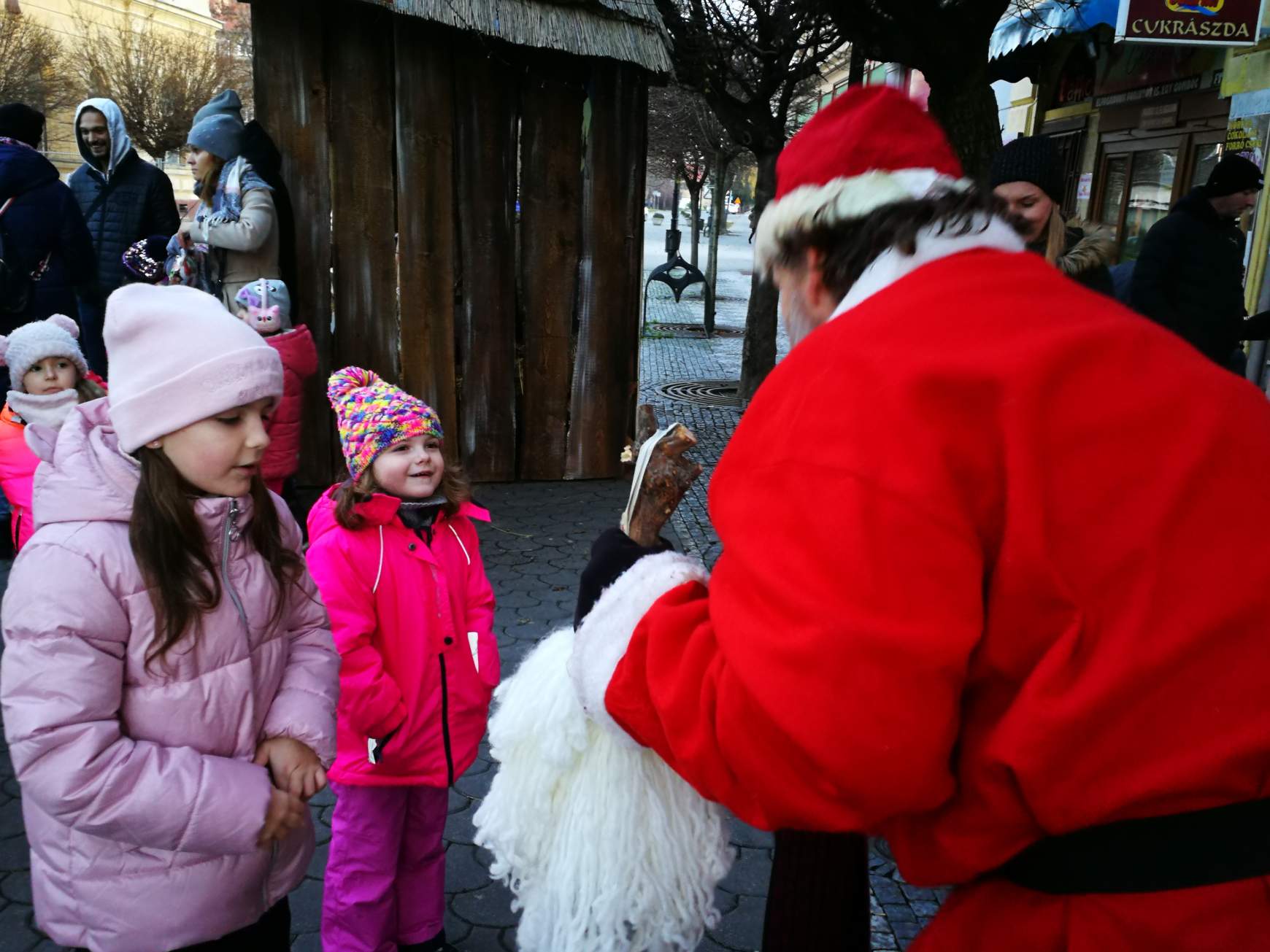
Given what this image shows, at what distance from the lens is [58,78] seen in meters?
23.5

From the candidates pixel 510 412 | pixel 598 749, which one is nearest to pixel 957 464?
pixel 598 749

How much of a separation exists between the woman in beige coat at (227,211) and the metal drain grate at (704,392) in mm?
5775

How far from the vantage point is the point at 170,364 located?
72.4 inches

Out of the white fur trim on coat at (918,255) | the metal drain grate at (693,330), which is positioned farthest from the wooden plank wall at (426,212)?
the metal drain grate at (693,330)

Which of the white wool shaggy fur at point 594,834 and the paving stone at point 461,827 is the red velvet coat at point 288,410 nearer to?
the paving stone at point 461,827

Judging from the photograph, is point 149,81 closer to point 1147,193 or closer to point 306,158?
point 306,158

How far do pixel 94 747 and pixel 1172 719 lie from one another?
162cm

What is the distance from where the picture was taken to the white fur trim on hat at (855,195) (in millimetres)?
1295

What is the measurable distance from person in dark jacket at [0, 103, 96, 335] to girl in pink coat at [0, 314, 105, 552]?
1961 mm

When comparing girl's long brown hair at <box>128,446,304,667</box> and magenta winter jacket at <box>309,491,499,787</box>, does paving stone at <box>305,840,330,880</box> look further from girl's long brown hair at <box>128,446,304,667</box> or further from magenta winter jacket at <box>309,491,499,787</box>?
girl's long brown hair at <box>128,446,304,667</box>

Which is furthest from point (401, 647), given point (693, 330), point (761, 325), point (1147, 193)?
point (693, 330)

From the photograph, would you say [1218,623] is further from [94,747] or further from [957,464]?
[94,747]

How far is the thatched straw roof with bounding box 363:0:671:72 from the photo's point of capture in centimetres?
557

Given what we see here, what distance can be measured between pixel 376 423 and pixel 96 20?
118ft
